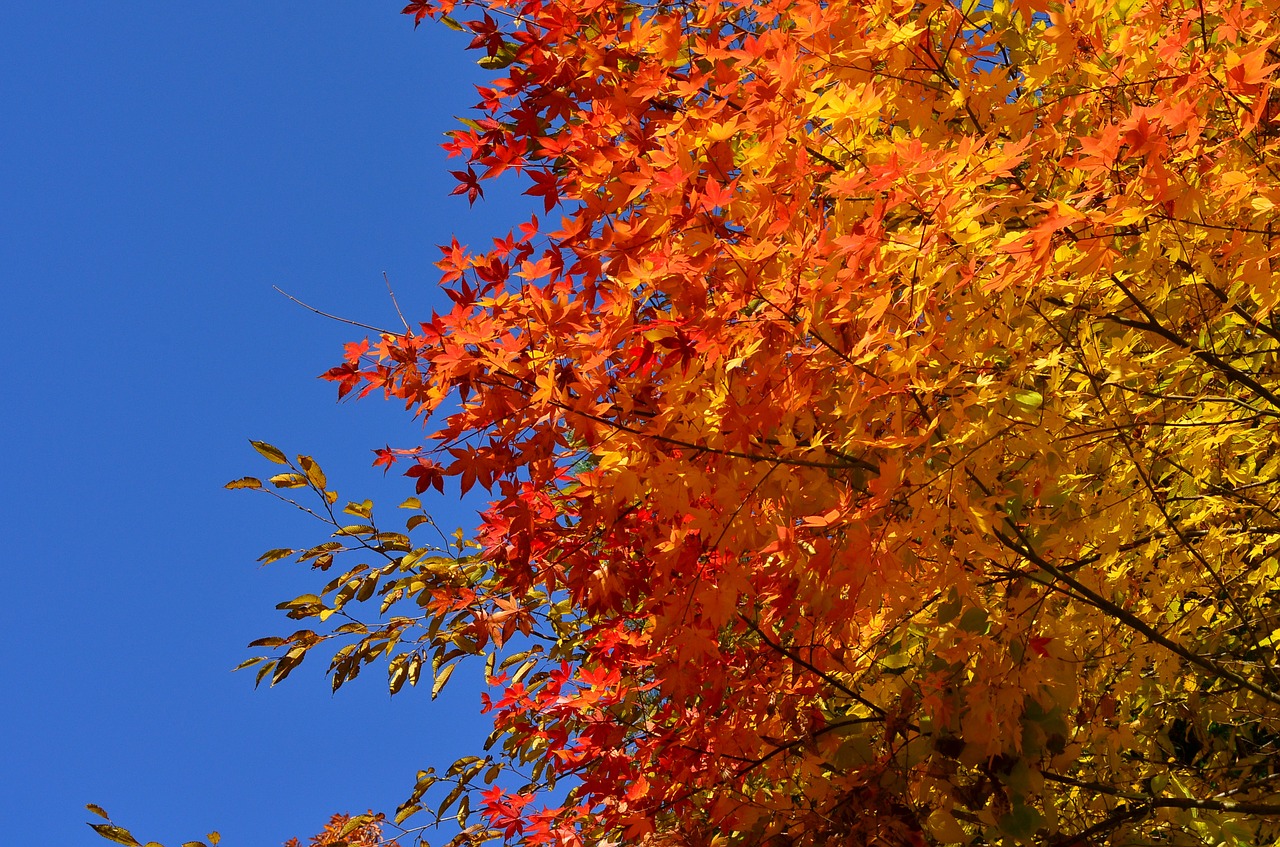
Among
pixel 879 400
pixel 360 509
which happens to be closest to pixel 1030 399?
pixel 879 400

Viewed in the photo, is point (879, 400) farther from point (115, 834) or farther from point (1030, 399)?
point (115, 834)

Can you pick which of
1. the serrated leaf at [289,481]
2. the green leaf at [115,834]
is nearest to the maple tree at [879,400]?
the serrated leaf at [289,481]

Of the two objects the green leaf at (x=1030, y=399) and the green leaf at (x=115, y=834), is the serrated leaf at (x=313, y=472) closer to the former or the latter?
the green leaf at (x=115, y=834)

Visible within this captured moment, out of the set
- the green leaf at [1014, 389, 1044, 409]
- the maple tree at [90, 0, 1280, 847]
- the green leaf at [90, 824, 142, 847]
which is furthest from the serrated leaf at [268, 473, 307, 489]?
the green leaf at [1014, 389, 1044, 409]

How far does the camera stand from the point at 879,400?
217cm

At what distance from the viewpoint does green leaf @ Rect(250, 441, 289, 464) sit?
2.91 metres

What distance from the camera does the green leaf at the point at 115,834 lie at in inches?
99.5

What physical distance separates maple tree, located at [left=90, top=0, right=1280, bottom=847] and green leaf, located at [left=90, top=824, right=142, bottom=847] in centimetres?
70

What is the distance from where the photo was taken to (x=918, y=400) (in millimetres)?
2135

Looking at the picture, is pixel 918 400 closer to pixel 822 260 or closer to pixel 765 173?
pixel 822 260

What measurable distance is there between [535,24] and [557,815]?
271 centimetres

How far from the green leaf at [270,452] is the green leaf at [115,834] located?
1106 mm

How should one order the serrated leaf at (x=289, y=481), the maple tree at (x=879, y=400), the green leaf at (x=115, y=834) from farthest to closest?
the serrated leaf at (x=289, y=481), the green leaf at (x=115, y=834), the maple tree at (x=879, y=400)

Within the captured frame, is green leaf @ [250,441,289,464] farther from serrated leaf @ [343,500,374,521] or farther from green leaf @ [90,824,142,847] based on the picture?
green leaf @ [90,824,142,847]
